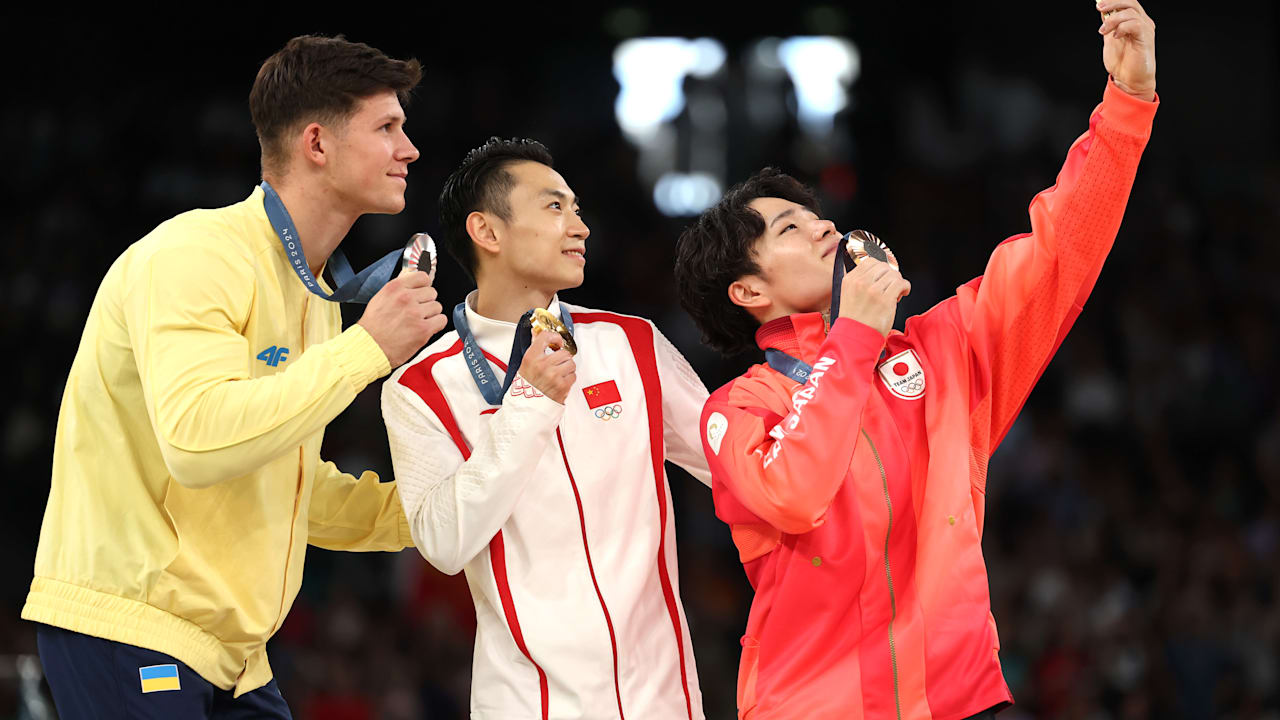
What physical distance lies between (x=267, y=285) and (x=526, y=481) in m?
0.73

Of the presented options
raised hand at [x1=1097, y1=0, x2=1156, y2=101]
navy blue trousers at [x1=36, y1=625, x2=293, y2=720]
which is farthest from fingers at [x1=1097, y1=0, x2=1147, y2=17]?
navy blue trousers at [x1=36, y1=625, x2=293, y2=720]

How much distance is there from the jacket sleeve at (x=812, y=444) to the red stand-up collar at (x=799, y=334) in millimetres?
196

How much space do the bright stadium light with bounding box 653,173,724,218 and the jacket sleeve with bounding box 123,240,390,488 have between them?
826 centimetres

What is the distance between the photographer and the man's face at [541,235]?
341 cm

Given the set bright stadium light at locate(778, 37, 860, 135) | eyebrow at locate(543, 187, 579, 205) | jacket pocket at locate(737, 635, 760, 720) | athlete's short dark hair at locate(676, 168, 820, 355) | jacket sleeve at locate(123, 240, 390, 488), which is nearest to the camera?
jacket sleeve at locate(123, 240, 390, 488)

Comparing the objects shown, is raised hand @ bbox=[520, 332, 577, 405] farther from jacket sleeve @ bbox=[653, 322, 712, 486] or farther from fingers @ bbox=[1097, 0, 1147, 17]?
fingers @ bbox=[1097, 0, 1147, 17]

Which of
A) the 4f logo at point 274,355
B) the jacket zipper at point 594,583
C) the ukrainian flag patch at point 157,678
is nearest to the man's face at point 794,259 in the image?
the jacket zipper at point 594,583

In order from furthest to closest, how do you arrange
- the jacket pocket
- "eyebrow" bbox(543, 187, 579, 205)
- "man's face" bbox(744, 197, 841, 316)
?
"eyebrow" bbox(543, 187, 579, 205)
"man's face" bbox(744, 197, 841, 316)
the jacket pocket

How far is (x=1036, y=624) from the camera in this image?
26.2ft

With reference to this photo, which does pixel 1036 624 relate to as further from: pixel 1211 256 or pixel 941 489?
pixel 941 489

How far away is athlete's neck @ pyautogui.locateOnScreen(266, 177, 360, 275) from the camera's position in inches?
128

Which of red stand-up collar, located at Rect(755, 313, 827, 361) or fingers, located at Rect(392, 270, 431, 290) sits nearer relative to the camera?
fingers, located at Rect(392, 270, 431, 290)

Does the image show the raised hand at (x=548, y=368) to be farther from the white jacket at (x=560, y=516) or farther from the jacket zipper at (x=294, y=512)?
the jacket zipper at (x=294, y=512)

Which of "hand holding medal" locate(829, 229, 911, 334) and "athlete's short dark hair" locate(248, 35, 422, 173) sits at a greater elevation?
"athlete's short dark hair" locate(248, 35, 422, 173)
